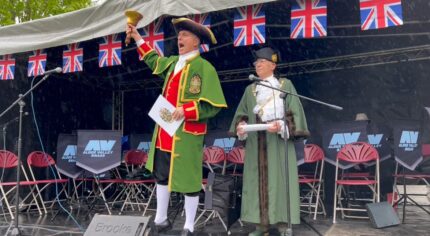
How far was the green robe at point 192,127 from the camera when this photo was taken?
3.70 metres

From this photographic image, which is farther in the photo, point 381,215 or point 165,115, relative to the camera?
point 381,215

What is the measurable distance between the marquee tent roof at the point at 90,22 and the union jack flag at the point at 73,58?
453mm

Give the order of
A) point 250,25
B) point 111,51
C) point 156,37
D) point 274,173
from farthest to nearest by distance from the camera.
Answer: point 111,51 < point 156,37 < point 250,25 < point 274,173

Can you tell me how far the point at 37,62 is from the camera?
588cm

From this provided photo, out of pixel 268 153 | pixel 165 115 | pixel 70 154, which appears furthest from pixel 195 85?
pixel 70 154

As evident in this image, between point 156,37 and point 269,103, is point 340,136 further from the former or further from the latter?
point 156,37

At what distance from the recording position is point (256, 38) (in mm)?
4395

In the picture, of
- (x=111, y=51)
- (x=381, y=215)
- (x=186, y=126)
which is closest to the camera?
(x=186, y=126)

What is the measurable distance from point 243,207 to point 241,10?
6.83ft

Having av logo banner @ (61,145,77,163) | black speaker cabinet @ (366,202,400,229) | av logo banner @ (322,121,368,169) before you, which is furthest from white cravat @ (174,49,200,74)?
av logo banner @ (61,145,77,163)

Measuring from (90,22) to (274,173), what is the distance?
287 cm

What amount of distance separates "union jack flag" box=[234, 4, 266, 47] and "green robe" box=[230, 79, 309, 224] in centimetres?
60

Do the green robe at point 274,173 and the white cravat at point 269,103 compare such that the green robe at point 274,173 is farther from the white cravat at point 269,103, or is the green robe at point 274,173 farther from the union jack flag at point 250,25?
the union jack flag at point 250,25

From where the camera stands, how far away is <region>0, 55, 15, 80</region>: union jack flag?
6031mm
